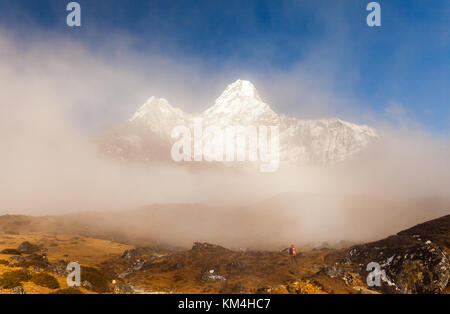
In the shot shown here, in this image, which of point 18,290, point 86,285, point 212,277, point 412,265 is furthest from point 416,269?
point 18,290

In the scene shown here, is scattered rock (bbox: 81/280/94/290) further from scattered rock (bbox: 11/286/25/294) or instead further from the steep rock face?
the steep rock face

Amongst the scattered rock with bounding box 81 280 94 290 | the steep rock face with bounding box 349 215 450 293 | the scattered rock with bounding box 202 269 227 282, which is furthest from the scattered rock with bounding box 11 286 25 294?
the steep rock face with bounding box 349 215 450 293

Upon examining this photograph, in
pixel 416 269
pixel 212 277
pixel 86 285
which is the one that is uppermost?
pixel 86 285

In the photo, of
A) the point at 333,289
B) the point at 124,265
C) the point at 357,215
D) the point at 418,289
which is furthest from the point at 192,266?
the point at 357,215

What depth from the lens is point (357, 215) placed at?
184 metres

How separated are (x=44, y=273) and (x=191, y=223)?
17022cm

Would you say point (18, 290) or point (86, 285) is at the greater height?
point (18, 290)

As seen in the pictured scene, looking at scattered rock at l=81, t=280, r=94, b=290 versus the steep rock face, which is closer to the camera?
scattered rock at l=81, t=280, r=94, b=290

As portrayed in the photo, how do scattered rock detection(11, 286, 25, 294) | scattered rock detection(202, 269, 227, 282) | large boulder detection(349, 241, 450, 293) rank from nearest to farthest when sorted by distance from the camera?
scattered rock detection(11, 286, 25, 294) → large boulder detection(349, 241, 450, 293) → scattered rock detection(202, 269, 227, 282)

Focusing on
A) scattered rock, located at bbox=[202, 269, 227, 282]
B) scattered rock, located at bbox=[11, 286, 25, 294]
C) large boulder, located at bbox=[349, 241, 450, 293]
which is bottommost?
scattered rock, located at bbox=[202, 269, 227, 282]

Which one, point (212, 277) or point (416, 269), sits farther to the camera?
point (212, 277)

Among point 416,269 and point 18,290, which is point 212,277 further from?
point 18,290
